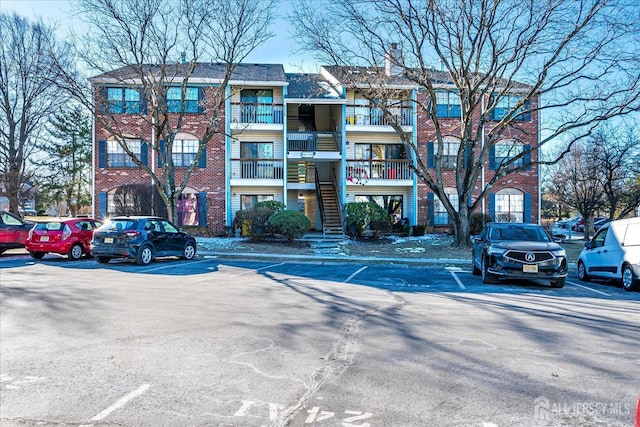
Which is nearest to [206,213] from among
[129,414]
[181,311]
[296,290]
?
[296,290]

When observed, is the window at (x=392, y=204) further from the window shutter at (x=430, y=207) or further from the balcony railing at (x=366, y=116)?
the balcony railing at (x=366, y=116)

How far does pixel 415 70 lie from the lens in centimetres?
2080

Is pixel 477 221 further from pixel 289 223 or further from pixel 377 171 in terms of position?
pixel 289 223

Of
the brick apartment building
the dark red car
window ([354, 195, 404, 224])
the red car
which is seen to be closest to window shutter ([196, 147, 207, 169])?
the brick apartment building

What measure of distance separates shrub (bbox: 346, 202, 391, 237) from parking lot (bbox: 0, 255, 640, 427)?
1452 centimetres

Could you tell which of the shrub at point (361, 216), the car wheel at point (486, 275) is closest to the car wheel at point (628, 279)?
the car wheel at point (486, 275)

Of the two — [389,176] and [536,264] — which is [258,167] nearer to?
[389,176]

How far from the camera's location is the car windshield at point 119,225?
1465 centimetres

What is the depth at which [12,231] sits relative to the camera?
17.7m

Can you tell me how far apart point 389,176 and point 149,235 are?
14984mm

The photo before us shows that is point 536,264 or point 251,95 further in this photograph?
point 251,95

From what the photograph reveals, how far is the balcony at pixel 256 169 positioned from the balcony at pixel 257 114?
2028 millimetres

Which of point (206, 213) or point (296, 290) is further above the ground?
point (206, 213)

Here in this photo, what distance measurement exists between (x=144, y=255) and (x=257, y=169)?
12340 millimetres
